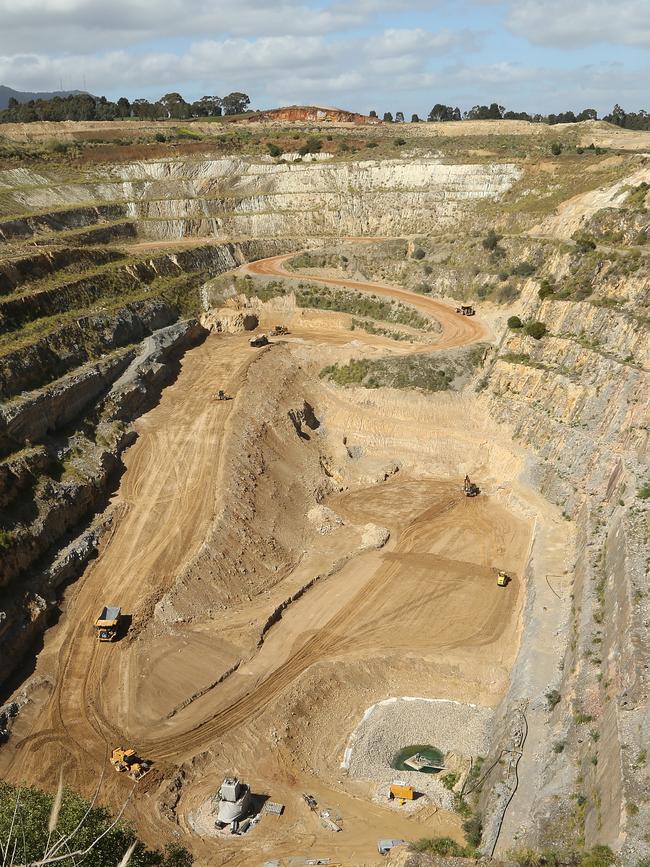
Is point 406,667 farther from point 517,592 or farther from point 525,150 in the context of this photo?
point 525,150

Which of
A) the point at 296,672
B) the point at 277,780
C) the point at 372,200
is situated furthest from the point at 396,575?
the point at 372,200

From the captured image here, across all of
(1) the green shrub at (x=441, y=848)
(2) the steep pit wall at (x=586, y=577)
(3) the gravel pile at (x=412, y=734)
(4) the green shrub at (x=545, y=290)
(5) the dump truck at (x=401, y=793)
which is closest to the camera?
(1) the green shrub at (x=441, y=848)

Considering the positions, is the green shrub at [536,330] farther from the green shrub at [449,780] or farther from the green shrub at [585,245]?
the green shrub at [449,780]

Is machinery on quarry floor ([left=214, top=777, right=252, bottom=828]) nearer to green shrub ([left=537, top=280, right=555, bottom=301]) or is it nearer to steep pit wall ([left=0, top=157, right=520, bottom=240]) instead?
green shrub ([left=537, top=280, right=555, bottom=301])

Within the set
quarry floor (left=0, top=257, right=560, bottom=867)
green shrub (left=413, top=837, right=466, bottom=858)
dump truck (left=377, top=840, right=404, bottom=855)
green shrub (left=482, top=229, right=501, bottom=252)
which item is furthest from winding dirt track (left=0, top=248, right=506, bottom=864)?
green shrub (left=482, top=229, right=501, bottom=252)

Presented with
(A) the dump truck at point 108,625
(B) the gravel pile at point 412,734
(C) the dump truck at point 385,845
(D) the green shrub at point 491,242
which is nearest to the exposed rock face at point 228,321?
(D) the green shrub at point 491,242
